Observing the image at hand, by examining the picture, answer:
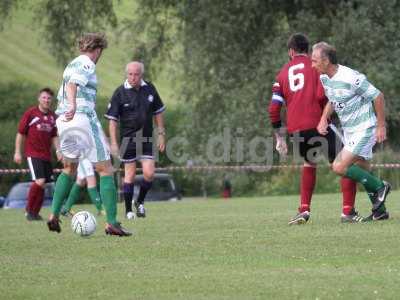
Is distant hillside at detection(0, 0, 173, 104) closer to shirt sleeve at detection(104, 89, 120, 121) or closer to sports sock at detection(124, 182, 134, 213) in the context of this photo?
sports sock at detection(124, 182, 134, 213)

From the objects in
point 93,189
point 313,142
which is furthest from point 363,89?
point 93,189

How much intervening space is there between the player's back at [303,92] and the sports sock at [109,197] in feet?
7.18

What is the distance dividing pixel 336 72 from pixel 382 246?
2685 millimetres

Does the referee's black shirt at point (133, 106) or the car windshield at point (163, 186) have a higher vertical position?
the referee's black shirt at point (133, 106)

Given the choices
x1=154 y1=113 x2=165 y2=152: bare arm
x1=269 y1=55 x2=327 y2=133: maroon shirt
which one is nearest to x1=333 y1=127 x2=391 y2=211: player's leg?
x1=269 y1=55 x2=327 y2=133: maroon shirt

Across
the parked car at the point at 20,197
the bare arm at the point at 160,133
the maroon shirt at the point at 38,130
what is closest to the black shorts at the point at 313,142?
the bare arm at the point at 160,133

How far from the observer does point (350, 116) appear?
1198 cm

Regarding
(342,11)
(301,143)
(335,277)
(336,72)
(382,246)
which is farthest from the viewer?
(342,11)

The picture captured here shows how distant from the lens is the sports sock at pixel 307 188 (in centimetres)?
1265

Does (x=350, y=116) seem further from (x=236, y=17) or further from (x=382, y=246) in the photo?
(x=236, y=17)

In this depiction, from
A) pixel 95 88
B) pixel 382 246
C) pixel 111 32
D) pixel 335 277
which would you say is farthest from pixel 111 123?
pixel 111 32

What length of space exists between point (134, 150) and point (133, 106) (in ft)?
2.00

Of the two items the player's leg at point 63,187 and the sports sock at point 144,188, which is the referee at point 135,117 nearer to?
the sports sock at point 144,188

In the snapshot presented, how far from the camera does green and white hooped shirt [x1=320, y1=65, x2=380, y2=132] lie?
11741 millimetres
